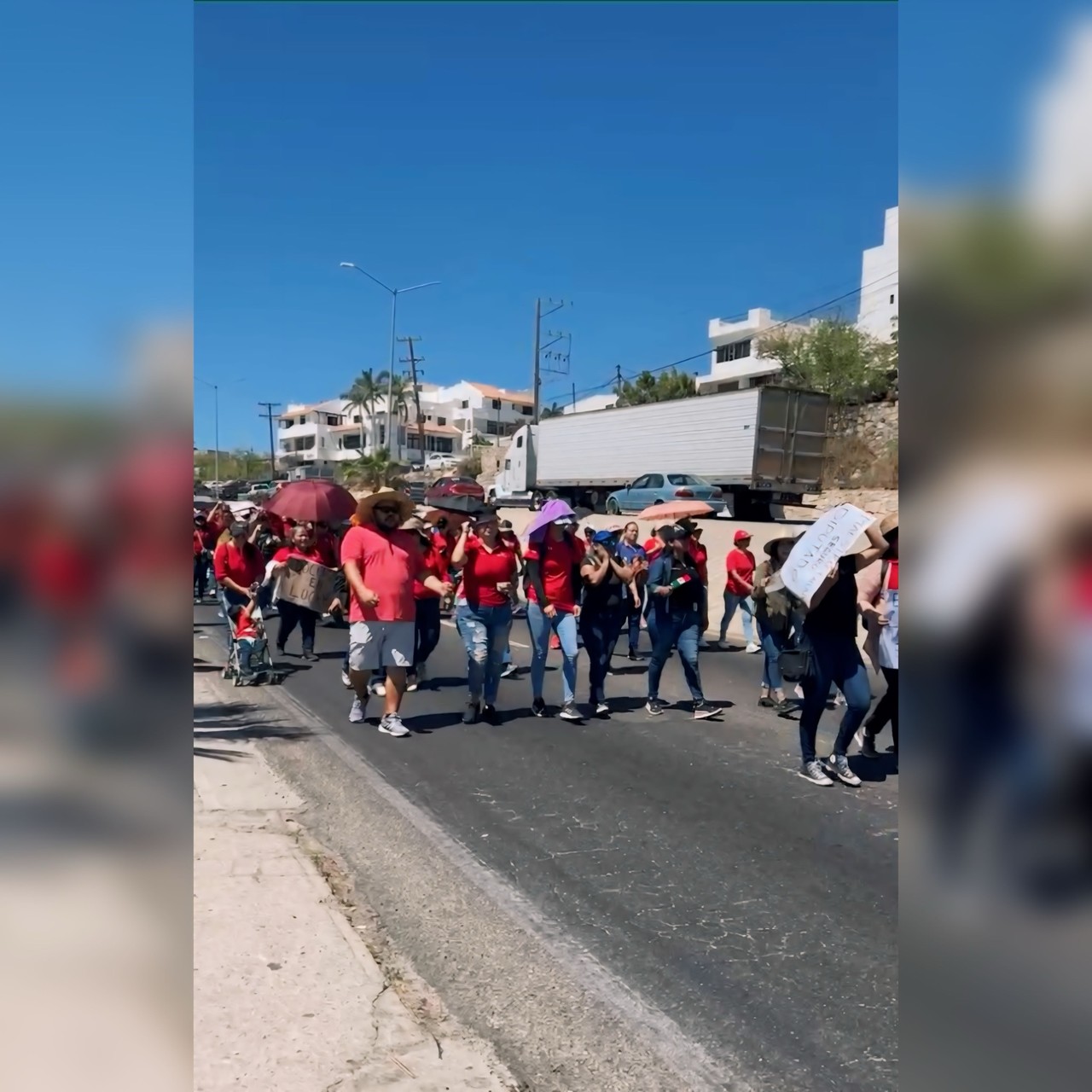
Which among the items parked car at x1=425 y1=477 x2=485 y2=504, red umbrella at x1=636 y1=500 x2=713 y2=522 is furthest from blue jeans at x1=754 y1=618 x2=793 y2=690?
parked car at x1=425 y1=477 x2=485 y2=504

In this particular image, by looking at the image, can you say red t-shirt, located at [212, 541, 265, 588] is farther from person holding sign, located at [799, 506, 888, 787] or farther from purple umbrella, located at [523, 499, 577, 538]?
person holding sign, located at [799, 506, 888, 787]

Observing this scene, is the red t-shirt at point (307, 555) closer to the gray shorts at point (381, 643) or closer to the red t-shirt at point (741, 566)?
the gray shorts at point (381, 643)

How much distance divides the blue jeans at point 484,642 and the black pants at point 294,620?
132 inches

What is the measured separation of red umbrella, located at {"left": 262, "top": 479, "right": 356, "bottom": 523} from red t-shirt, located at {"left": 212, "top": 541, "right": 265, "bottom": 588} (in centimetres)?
51

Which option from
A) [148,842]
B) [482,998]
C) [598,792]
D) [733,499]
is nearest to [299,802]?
[598,792]

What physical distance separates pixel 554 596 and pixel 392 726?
5.42 ft

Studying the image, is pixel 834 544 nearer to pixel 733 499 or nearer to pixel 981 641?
pixel 981 641

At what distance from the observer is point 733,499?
94.6 feet

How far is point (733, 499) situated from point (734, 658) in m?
17.6

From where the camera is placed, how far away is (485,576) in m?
7.49

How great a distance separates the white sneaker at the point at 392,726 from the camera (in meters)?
7.21

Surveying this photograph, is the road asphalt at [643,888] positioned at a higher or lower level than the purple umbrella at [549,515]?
lower

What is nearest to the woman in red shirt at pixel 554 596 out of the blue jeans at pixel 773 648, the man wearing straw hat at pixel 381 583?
the man wearing straw hat at pixel 381 583

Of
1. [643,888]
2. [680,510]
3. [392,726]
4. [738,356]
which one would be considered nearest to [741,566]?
[680,510]
